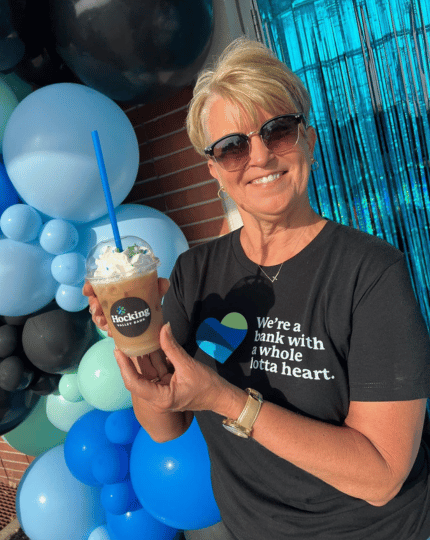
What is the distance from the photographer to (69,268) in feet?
6.70

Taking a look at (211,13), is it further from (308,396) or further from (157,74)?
(308,396)

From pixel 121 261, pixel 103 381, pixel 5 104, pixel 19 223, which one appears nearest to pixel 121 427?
pixel 103 381

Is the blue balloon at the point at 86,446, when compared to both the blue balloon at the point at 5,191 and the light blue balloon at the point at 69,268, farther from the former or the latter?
the blue balloon at the point at 5,191

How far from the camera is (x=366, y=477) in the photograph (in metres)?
0.88

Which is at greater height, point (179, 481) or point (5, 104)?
point (5, 104)

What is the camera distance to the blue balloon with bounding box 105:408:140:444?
2152mm

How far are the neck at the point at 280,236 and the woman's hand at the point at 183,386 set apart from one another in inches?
15.4

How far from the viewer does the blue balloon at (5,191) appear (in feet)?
7.17

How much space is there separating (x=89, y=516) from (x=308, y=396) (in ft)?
6.66

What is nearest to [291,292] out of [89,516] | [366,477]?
[366,477]

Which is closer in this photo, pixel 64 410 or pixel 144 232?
pixel 144 232

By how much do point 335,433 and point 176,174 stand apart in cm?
218

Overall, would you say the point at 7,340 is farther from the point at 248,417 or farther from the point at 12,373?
the point at 248,417

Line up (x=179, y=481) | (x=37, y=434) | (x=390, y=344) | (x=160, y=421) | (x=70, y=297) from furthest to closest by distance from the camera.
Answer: (x=37, y=434), (x=70, y=297), (x=179, y=481), (x=160, y=421), (x=390, y=344)
